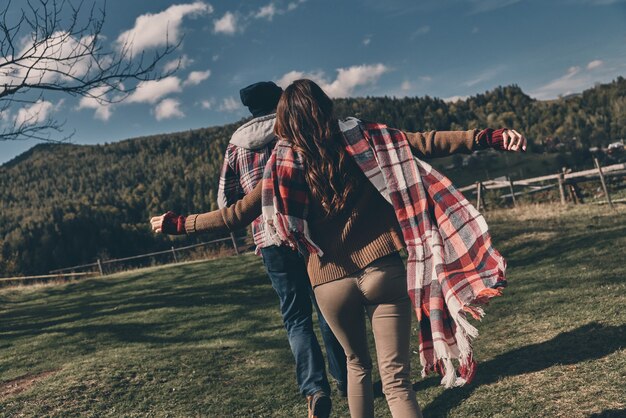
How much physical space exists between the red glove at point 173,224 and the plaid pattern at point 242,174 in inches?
29.7

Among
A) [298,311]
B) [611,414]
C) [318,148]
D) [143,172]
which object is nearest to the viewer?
[318,148]

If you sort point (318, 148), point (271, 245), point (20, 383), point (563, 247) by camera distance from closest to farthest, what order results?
point (318, 148) → point (271, 245) → point (20, 383) → point (563, 247)

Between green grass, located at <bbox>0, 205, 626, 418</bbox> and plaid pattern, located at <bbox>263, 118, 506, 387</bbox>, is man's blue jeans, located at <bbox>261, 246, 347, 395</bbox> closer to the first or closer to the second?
green grass, located at <bbox>0, 205, 626, 418</bbox>

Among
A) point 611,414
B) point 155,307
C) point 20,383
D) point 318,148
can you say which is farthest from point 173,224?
point 155,307

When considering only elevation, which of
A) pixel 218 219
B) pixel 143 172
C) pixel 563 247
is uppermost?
pixel 143 172

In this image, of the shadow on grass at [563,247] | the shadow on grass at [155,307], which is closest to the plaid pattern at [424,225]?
the shadow on grass at [155,307]

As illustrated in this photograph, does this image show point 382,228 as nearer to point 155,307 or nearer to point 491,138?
point 491,138

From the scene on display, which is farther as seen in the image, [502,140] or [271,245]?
[271,245]

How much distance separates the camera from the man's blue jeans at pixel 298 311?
3.19 m

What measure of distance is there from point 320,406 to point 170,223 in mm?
1429

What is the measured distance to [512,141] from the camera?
7.21 feet

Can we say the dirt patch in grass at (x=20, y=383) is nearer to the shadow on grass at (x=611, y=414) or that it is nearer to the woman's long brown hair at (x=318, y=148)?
the woman's long brown hair at (x=318, y=148)

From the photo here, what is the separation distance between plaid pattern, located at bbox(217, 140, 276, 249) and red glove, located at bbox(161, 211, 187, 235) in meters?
0.75

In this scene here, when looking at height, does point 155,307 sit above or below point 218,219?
below
